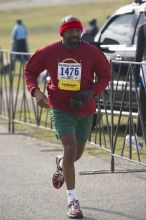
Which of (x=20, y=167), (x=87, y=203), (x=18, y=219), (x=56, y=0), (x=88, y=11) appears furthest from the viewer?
(x=56, y=0)

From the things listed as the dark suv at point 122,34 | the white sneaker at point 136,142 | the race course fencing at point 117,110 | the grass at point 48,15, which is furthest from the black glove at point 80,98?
the grass at point 48,15

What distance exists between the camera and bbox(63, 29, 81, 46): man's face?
695cm

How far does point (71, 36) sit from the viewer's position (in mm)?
6945

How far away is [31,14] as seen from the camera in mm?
78312

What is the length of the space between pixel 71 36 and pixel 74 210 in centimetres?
150

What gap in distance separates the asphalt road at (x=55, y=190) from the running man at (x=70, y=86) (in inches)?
13.0

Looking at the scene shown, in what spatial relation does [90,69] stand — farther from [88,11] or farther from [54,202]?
[88,11]

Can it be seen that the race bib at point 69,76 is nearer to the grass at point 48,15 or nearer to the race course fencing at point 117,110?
the race course fencing at point 117,110

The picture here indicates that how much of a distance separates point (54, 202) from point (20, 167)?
6.38ft

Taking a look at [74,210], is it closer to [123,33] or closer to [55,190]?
[55,190]

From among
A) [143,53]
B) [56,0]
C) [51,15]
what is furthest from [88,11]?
[143,53]

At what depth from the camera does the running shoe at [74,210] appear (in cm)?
681

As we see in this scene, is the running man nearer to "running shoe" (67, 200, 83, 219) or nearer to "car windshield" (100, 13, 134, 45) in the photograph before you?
"running shoe" (67, 200, 83, 219)

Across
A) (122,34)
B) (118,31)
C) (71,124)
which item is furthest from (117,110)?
(71,124)
